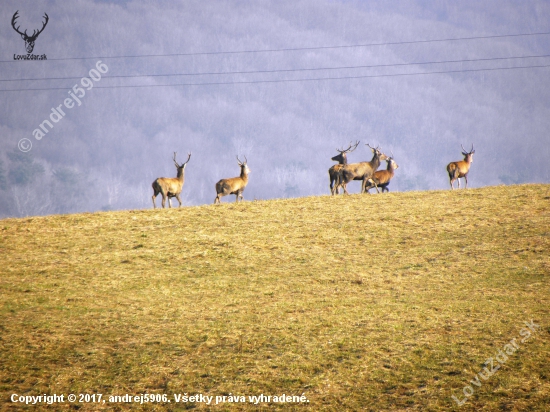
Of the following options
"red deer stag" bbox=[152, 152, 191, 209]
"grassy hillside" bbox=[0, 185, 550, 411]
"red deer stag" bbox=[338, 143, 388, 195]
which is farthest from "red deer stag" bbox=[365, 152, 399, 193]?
"red deer stag" bbox=[152, 152, 191, 209]

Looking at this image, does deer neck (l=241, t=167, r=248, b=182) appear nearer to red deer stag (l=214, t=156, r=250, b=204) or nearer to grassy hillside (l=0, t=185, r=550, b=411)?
red deer stag (l=214, t=156, r=250, b=204)

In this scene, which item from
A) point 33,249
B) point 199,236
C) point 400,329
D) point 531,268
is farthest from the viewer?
point 199,236

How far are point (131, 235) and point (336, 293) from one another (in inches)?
362

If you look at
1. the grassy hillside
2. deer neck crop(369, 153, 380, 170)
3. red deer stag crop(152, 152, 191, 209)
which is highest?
deer neck crop(369, 153, 380, 170)

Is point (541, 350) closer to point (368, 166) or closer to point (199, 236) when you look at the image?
point (199, 236)

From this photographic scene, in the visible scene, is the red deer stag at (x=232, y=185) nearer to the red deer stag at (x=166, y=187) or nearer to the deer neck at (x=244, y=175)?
the deer neck at (x=244, y=175)

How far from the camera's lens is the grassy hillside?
1126cm

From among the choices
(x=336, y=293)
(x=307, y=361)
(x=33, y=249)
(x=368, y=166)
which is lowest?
(x=307, y=361)

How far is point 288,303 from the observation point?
50.6 ft

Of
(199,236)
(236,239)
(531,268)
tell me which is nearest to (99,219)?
(199,236)

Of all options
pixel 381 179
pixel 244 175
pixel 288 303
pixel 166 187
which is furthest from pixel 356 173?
pixel 288 303

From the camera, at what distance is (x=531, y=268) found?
57.9ft

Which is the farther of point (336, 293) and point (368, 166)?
point (368, 166)

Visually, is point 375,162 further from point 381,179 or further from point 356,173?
point 356,173
